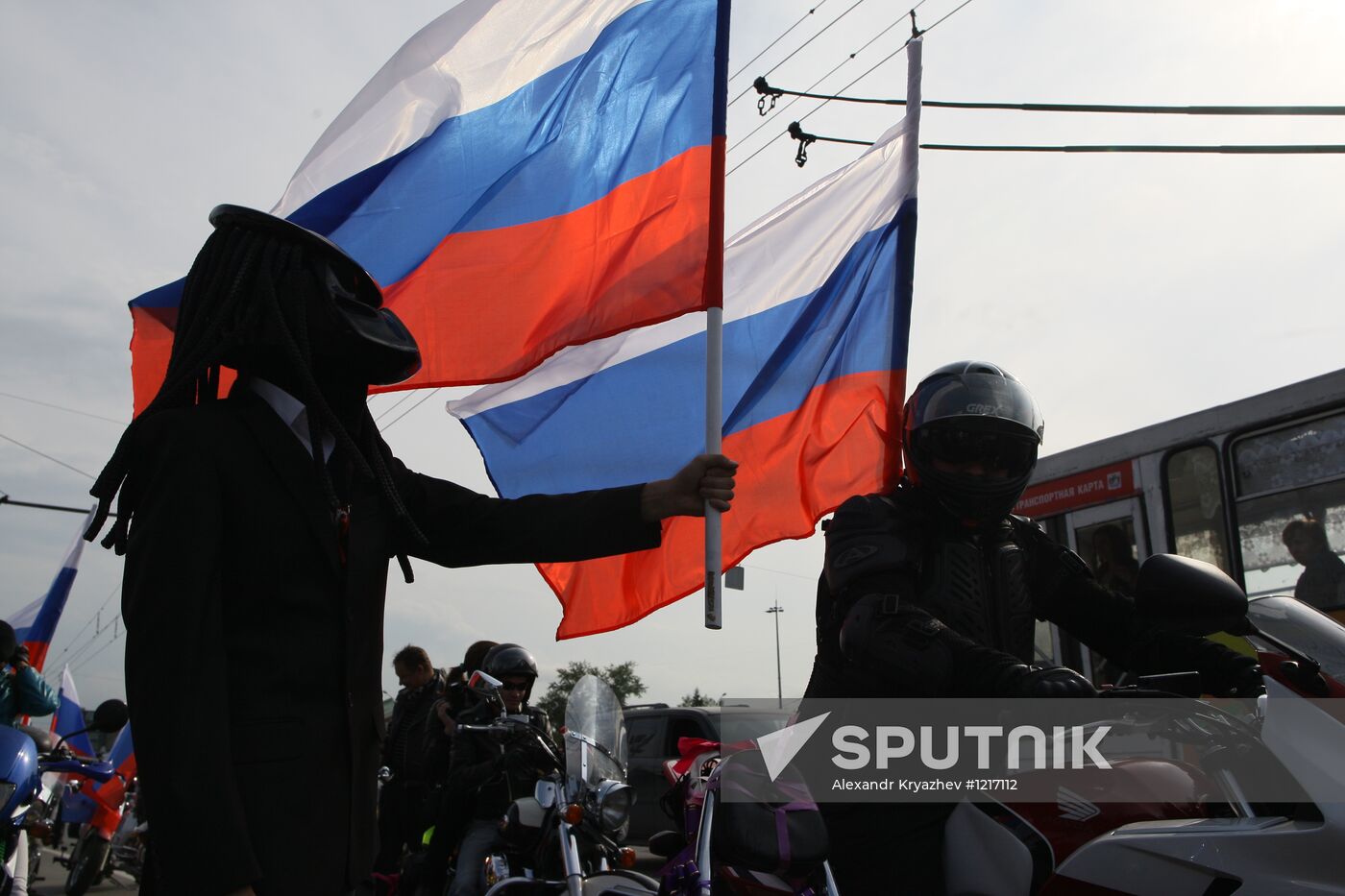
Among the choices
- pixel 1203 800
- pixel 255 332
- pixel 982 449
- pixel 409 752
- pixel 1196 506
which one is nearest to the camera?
pixel 255 332

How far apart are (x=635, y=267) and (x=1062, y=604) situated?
6.07 feet

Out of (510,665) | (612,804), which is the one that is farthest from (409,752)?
(612,804)

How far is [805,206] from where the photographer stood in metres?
5.12

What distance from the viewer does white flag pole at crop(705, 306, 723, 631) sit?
289 cm

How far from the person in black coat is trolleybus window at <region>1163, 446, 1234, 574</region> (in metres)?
5.68

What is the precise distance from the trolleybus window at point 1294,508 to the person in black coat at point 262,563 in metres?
5.36

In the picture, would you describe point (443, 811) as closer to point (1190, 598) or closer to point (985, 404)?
point (985, 404)

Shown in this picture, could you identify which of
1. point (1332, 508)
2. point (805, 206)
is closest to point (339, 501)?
point (805, 206)

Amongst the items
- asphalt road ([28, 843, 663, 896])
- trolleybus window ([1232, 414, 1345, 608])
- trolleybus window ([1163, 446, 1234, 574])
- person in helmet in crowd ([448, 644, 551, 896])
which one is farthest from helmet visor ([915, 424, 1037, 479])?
asphalt road ([28, 843, 663, 896])

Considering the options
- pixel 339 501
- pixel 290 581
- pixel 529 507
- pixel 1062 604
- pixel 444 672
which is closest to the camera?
pixel 290 581

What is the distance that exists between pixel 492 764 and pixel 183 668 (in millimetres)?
4685

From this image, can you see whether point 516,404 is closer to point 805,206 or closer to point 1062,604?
point 805,206

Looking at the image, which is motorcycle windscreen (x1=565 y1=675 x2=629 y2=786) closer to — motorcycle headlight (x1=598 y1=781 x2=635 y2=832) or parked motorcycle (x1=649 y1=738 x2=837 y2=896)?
motorcycle headlight (x1=598 y1=781 x2=635 y2=832)

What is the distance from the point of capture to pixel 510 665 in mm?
6918
